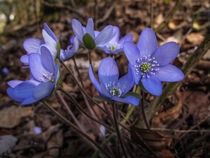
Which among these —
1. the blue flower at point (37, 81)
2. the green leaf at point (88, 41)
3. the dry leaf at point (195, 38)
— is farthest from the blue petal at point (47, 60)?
the dry leaf at point (195, 38)

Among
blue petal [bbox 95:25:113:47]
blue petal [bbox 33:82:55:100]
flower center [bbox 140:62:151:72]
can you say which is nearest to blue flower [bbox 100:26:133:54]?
blue petal [bbox 95:25:113:47]

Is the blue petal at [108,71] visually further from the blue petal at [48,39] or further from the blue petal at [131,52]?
the blue petal at [48,39]

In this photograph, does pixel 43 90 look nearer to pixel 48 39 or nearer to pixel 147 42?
pixel 48 39

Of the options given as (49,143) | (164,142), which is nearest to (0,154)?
(49,143)

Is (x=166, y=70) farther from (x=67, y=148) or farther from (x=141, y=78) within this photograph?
(x=67, y=148)

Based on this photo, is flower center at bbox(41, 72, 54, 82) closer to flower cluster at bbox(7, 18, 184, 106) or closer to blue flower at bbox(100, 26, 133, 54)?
flower cluster at bbox(7, 18, 184, 106)
